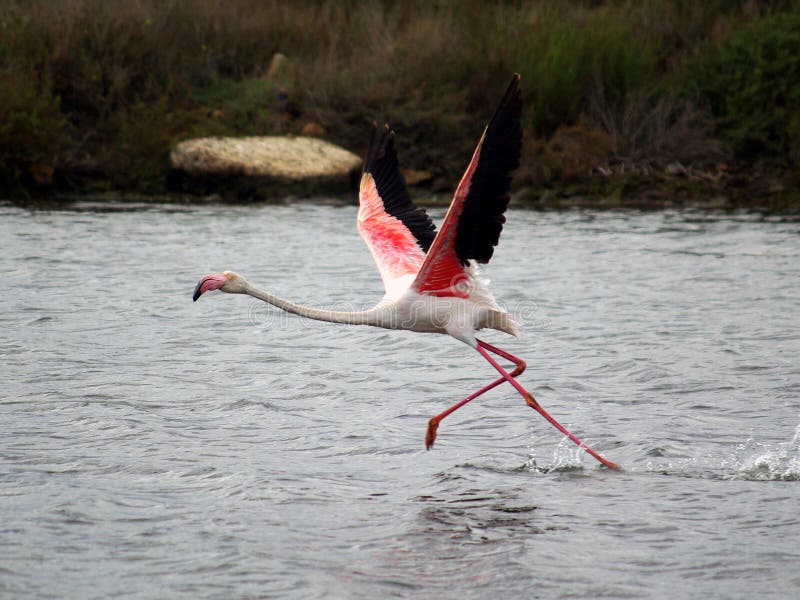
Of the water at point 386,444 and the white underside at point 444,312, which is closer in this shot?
the water at point 386,444

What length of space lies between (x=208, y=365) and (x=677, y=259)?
292 inches

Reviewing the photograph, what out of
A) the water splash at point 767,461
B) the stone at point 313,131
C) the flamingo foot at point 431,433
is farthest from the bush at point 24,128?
the water splash at point 767,461

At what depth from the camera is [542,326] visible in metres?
10.9

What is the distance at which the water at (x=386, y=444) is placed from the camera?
5.16 metres

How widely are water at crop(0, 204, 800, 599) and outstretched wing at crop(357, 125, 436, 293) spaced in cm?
98

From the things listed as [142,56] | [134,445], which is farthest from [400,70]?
[134,445]

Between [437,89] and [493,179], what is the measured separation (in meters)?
15.5

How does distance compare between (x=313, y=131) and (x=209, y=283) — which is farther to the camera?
(x=313, y=131)

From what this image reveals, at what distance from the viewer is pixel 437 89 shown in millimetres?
21625

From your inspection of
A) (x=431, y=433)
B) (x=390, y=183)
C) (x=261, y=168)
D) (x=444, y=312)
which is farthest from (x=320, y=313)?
(x=261, y=168)

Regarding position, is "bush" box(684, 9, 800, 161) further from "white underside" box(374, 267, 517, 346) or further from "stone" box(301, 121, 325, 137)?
"white underside" box(374, 267, 517, 346)

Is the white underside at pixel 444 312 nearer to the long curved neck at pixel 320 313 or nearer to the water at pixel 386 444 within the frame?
the long curved neck at pixel 320 313

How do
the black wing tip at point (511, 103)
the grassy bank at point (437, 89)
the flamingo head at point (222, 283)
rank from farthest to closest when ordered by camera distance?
the grassy bank at point (437, 89)
the flamingo head at point (222, 283)
the black wing tip at point (511, 103)

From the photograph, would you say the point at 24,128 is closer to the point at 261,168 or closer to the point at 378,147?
the point at 261,168
